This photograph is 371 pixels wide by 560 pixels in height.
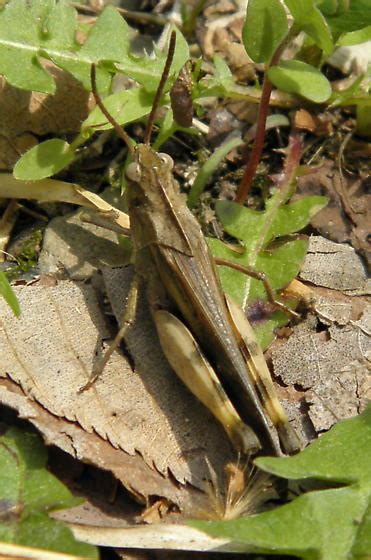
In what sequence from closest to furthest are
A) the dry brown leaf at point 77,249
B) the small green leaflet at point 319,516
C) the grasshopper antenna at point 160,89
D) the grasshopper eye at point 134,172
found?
the small green leaflet at point 319,516 < the grasshopper eye at point 134,172 < the grasshopper antenna at point 160,89 < the dry brown leaf at point 77,249

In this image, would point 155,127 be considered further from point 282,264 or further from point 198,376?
point 198,376

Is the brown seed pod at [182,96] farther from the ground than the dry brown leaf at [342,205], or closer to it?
farther from the ground

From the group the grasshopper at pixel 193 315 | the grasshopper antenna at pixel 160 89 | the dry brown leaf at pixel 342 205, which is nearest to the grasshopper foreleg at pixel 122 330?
the grasshopper at pixel 193 315

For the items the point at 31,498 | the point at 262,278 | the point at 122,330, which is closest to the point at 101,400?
the point at 122,330

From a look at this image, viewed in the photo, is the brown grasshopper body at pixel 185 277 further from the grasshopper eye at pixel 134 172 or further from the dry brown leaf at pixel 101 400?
the dry brown leaf at pixel 101 400

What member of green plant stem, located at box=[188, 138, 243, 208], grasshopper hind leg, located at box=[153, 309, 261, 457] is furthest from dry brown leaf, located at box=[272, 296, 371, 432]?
green plant stem, located at box=[188, 138, 243, 208]

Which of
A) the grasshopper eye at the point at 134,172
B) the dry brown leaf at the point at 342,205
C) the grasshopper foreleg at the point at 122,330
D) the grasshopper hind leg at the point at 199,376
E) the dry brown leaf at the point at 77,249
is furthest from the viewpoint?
the dry brown leaf at the point at 342,205

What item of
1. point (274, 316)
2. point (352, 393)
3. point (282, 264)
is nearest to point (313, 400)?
point (352, 393)
